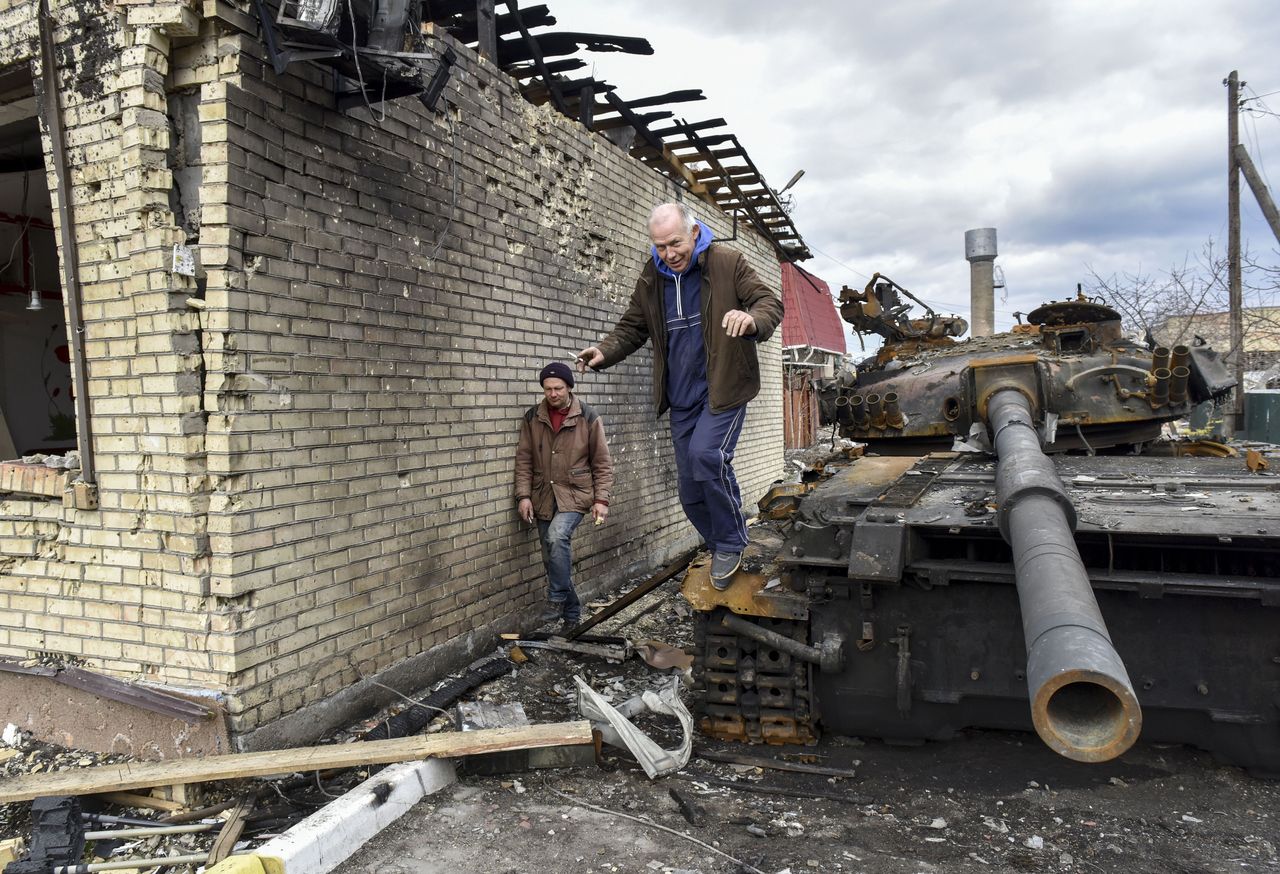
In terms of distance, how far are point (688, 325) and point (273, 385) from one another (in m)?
1.94

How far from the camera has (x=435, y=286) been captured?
193 inches

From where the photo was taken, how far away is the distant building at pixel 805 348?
18.0 m

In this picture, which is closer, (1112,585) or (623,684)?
(1112,585)

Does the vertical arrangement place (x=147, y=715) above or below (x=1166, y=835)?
above

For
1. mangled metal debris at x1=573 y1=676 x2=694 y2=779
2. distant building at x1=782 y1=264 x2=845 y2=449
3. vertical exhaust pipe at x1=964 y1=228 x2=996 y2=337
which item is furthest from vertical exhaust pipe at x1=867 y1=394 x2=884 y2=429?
vertical exhaust pipe at x1=964 y1=228 x2=996 y2=337

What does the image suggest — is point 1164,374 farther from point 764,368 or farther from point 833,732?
point 764,368

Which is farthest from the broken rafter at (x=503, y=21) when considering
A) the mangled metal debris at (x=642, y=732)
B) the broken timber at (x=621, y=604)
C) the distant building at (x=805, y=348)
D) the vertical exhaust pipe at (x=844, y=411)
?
the distant building at (x=805, y=348)

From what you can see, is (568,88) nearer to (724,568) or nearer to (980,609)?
(724,568)

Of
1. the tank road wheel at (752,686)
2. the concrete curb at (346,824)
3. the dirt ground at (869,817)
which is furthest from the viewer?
the tank road wheel at (752,686)

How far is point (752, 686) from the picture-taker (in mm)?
3986

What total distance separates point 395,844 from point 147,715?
1355mm

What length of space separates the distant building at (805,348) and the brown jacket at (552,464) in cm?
1163

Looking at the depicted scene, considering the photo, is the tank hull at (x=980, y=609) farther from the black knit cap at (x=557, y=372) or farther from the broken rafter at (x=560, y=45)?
the broken rafter at (x=560, y=45)

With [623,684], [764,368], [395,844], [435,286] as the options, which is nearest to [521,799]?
[395,844]
